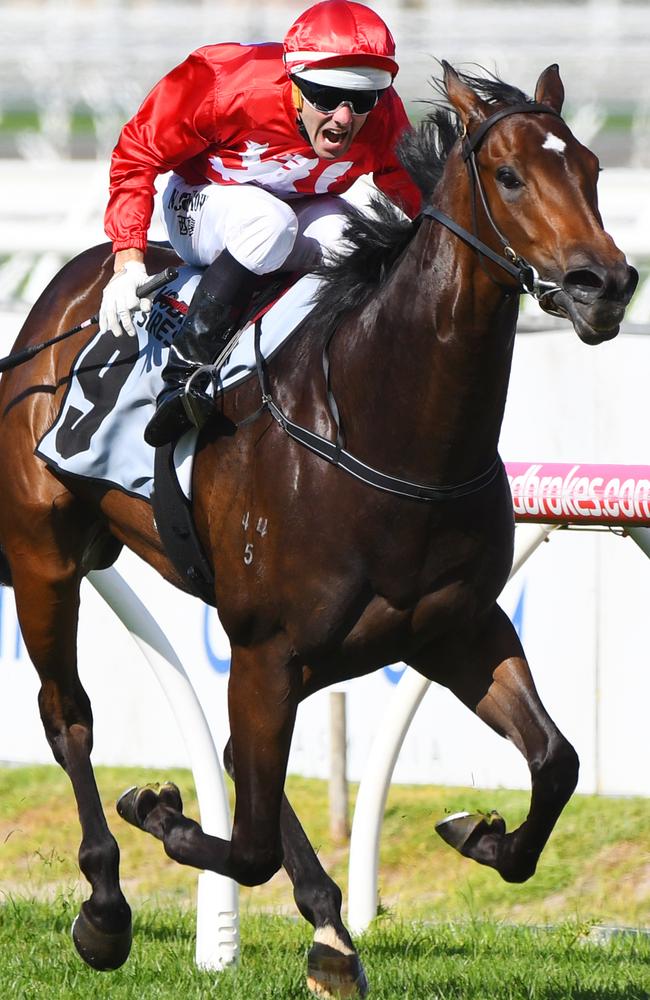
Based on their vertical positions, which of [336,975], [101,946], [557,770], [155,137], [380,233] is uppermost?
[155,137]

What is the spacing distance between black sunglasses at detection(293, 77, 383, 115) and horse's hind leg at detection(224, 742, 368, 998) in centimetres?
158

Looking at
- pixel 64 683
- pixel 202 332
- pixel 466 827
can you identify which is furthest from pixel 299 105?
pixel 64 683

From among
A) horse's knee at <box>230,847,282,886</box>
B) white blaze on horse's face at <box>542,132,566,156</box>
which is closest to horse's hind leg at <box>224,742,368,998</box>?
horse's knee at <box>230,847,282,886</box>

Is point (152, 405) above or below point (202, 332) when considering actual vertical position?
below

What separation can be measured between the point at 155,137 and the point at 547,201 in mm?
1149

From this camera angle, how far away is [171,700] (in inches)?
181

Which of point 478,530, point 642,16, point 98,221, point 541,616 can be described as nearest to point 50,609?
point 478,530

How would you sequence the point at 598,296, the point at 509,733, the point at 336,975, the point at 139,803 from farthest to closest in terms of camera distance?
the point at 139,803
the point at 336,975
the point at 509,733
the point at 598,296

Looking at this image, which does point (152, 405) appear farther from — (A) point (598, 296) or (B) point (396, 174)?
(A) point (598, 296)

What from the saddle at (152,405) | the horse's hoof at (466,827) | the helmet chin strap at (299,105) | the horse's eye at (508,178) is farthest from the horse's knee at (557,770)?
the helmet chin strap at (299,105)

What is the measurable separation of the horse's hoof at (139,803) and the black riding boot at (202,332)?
0.91 meters

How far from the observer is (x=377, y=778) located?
14.8 ft

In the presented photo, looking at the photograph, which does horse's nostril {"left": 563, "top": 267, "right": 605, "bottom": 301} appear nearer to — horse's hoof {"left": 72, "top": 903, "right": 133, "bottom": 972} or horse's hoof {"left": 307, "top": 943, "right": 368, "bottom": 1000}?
horse's hoof {"left": 307, "top": 943, "right": 368, "bottom": 1000}

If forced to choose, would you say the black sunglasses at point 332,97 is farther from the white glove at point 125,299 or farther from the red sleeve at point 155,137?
the white glove at point 125,299
